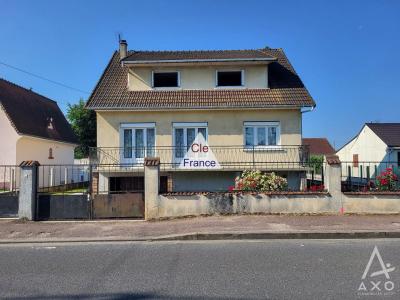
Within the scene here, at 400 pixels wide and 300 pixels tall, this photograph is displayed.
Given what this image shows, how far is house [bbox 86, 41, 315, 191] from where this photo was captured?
648 inches

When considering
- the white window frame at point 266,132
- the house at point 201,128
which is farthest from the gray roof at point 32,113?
the white window frame at point 266,132

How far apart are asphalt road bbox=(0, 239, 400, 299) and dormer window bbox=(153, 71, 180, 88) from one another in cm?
1073

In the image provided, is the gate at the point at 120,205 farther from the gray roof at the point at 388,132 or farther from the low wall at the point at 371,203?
the gray roof at the point at 388,132

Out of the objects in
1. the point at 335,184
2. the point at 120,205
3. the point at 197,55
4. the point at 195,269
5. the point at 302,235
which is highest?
the point at 197,55

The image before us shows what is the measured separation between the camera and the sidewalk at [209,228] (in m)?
9.02

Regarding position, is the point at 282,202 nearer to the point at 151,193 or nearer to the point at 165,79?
the point at 151,193

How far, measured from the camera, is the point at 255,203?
38.1 ft

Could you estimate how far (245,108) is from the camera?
16453 mm

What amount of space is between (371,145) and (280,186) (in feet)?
73.3

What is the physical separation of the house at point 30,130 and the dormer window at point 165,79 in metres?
10.2

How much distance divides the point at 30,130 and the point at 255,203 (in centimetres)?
1843

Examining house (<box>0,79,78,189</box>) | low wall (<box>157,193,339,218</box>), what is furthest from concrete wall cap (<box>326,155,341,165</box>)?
house (<box>0,79,78,189</box>)

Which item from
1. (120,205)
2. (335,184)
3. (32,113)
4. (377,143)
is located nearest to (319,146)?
(377,143)

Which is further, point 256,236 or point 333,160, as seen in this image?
point 333,160
